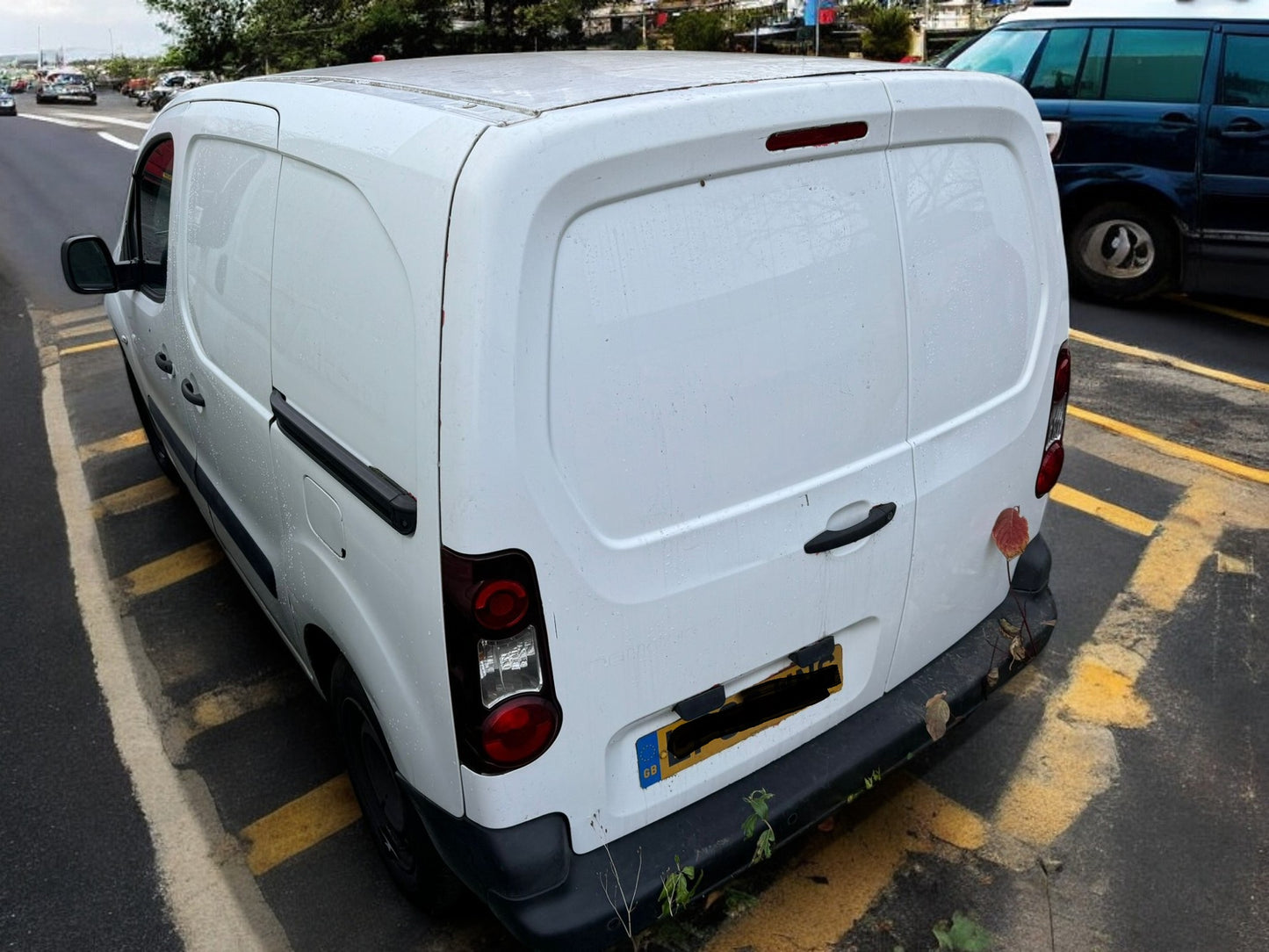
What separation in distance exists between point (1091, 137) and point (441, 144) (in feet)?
21.0

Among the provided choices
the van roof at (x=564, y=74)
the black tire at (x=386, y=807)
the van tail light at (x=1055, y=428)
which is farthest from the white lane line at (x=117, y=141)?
the van tail light at (x=1055, y=428)

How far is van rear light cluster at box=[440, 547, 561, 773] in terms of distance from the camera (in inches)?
73.5

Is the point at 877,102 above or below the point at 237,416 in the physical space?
above

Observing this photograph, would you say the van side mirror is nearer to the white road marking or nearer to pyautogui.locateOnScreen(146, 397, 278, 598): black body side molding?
pyautogui.locateOnScreen(146, 397, 278, 598): black body side molding

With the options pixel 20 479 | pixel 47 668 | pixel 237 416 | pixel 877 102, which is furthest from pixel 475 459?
pixel 20 479

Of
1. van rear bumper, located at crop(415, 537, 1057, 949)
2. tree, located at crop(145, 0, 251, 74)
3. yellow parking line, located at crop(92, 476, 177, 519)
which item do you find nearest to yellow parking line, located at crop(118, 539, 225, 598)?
yellow parking line, located at crop(92, 476, 177, 519)

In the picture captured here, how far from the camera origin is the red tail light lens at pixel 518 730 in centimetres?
196

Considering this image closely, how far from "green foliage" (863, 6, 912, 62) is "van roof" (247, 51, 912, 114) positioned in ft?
87.8

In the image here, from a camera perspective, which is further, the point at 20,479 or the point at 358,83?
the point at 20,479

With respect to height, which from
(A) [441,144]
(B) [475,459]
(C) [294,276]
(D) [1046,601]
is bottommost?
(D) [1046,601]

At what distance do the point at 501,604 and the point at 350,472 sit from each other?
0.50m

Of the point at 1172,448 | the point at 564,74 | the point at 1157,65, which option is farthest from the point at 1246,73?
the point at 564,74

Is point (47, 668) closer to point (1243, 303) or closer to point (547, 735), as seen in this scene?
point (547, 735)

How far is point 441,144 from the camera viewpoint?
1.88m
